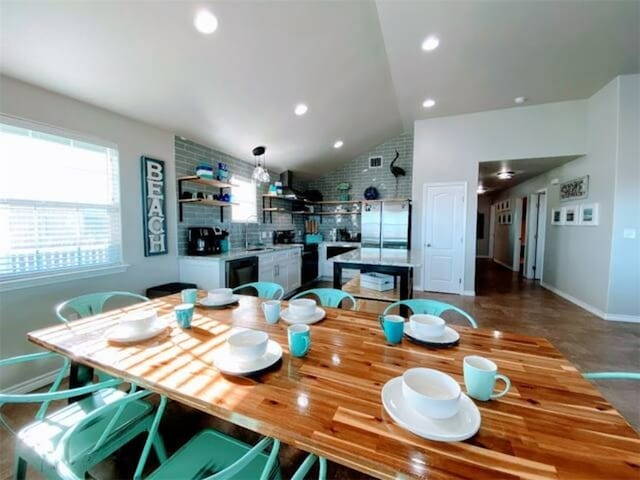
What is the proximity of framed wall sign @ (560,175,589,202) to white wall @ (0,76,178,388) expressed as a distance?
606 centimetres

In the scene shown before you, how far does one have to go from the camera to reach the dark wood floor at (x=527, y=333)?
1513 mm

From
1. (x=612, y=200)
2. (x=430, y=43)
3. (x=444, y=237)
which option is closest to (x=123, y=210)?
(x=430, y=43)

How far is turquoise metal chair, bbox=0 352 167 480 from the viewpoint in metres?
0.95

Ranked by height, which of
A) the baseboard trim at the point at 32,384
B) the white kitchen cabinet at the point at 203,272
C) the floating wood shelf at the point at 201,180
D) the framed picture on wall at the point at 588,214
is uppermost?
the floating wood shelf at the point at 201,180

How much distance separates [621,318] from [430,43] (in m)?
4.37

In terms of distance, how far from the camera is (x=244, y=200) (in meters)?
4.80

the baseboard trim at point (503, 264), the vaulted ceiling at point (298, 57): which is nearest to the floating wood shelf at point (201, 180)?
the vaulted ceiling at point (298, 57)

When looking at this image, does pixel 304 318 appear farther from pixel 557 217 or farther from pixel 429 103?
pixel 557 217

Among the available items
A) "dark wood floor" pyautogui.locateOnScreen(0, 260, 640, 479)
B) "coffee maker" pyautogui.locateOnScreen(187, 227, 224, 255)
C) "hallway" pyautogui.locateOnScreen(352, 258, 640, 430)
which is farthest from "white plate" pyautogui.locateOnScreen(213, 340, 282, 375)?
"coffee maker" pyautogui.locateOnScreen(187, 227, 224, 255)

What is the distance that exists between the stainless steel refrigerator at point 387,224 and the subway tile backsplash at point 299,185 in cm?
66

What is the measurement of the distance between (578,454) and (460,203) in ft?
15.8

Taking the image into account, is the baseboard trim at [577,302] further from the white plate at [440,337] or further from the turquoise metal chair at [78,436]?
the turquoise metal chair at [78,436]

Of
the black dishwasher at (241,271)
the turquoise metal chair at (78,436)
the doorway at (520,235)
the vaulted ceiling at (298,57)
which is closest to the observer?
the turquoise metal chair at (78,436)

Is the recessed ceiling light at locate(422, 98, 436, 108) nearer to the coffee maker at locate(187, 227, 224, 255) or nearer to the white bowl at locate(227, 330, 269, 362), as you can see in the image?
the coffee maker at locate(187, 227, 224, 255)
